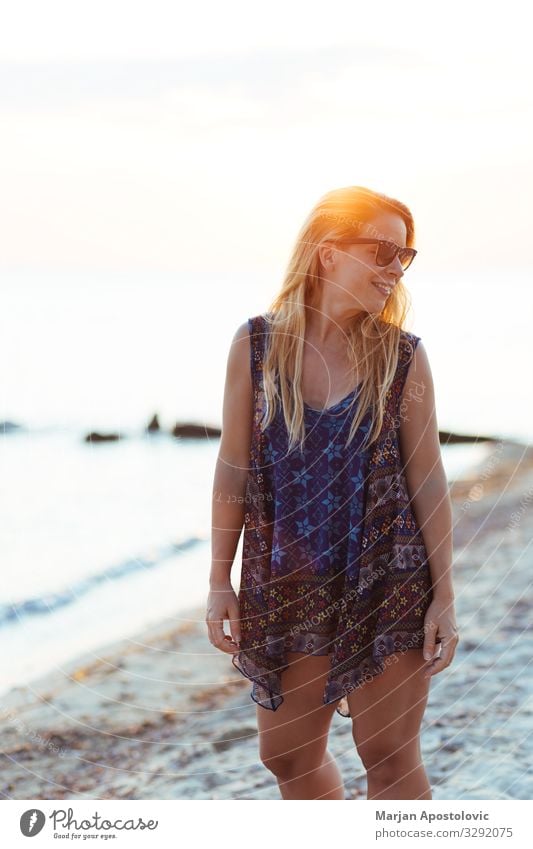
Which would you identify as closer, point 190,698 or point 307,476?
point 307,476

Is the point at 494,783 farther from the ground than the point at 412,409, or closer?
closer

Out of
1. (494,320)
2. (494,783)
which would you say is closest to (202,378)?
(494,320)

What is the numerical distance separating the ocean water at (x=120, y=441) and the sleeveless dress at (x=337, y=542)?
0.47m

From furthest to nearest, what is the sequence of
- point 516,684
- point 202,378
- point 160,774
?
point 202,378
point 516,684
point 160,774

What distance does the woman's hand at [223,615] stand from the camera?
2641mm

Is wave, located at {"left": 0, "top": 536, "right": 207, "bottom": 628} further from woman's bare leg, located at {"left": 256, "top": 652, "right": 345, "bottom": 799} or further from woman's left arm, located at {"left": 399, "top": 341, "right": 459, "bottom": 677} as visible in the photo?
woman's left arm, located at {"left": 399, "top": 341, "right": 459, "bottom": 677}

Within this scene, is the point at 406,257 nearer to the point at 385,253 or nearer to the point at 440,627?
the point at 385,253

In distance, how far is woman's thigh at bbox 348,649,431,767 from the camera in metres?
2.53

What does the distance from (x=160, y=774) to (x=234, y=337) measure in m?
2.59

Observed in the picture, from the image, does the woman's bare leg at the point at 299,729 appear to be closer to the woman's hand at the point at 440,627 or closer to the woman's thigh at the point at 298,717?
the woman's thigh at the point at 298,717

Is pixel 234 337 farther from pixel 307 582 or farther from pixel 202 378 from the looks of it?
pixel 202 378

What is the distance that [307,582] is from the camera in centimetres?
252

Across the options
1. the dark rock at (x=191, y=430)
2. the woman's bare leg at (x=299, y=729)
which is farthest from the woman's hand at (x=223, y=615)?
the dark rock at (x=191, y=430)

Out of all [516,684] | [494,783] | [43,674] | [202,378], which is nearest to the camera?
[494,783]
